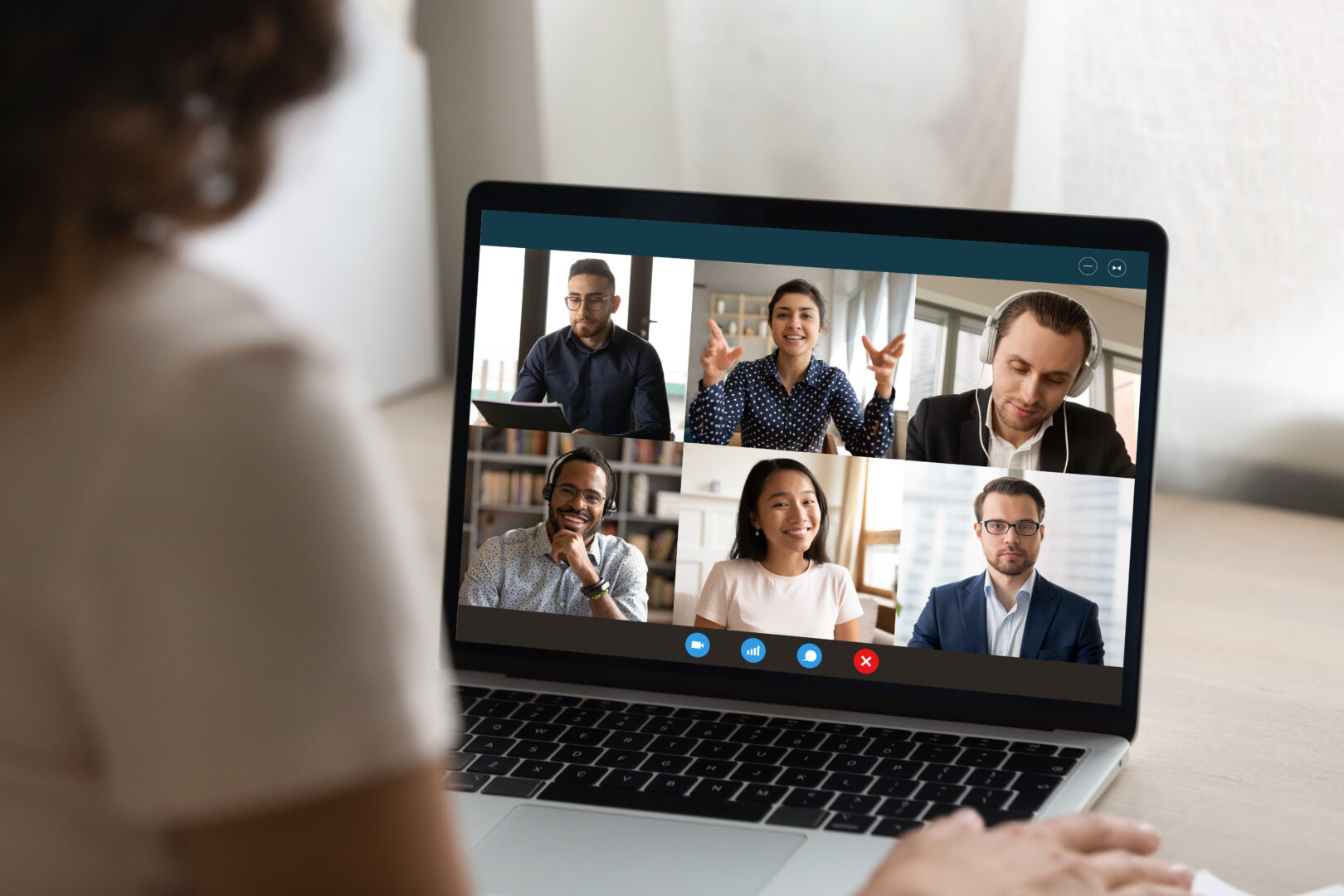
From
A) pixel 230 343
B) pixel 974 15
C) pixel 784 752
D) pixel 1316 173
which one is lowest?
pixel 784 752

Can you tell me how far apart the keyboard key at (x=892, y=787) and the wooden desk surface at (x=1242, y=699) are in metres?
0.13

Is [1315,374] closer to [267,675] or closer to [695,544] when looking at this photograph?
[695,544]

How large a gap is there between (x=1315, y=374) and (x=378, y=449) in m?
2.14

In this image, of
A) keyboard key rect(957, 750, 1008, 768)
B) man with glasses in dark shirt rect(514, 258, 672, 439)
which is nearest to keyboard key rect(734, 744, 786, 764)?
keyboard key rect(957, 750, 1008, 768)

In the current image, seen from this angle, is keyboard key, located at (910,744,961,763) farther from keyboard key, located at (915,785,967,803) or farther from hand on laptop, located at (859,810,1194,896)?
hand on laptop, located at (859,810,1194,896)

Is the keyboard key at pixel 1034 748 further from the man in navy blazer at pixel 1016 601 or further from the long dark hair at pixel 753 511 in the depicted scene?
the long dark hair at pixel 753 511

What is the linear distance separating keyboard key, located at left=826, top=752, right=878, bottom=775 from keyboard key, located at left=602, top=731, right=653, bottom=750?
0.11m

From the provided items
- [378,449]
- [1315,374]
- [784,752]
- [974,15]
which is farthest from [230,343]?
[974,15]

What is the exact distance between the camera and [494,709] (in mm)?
722

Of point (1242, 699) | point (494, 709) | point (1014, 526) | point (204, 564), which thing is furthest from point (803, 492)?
point (204, 564)

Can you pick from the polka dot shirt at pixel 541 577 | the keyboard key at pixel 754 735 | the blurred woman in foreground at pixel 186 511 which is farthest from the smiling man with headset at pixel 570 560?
the blurred woman in foreground at pixel 186 511

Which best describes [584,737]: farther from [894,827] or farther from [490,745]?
[894,827]

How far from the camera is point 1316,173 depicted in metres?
2.04

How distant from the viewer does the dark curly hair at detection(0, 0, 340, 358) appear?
0.82 feet
